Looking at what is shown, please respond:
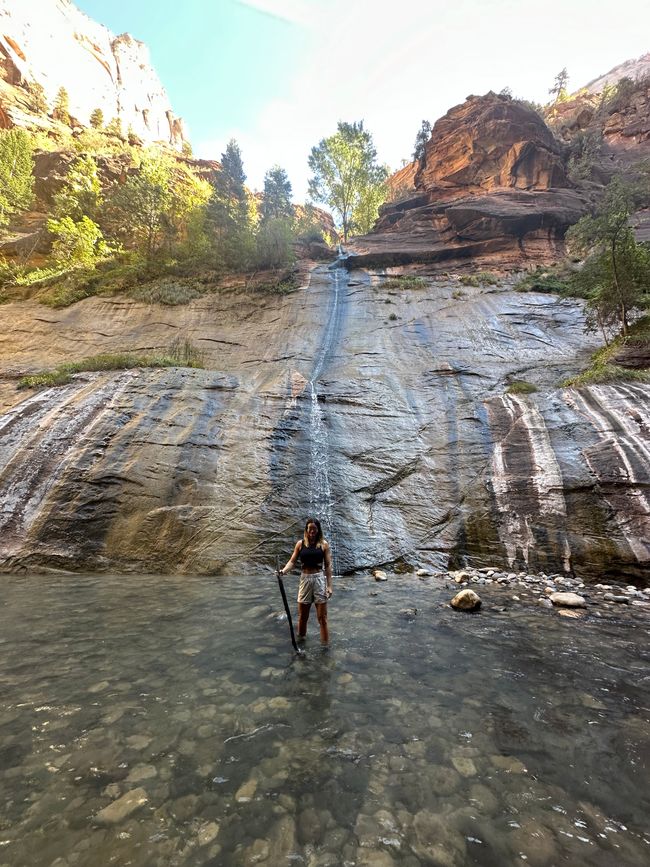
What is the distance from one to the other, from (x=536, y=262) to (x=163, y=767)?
36.6 meters

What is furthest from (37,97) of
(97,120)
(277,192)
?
(277,192)

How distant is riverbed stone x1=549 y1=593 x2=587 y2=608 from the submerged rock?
174 centimetres

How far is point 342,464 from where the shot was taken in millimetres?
13523

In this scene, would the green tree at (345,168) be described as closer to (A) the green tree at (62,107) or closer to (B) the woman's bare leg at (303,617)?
(A) the green tree at (62,107)

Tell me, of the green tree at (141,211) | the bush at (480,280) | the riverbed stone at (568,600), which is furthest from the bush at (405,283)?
the riverbed stone at (568,600)

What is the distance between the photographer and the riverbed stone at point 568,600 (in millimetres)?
8164

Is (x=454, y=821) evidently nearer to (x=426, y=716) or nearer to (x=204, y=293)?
(x=426, y=716)

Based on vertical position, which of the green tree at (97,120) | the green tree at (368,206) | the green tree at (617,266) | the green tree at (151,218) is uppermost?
the green tree at (97,120)

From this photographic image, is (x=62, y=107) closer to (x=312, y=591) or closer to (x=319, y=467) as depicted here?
(x=319, y=467)

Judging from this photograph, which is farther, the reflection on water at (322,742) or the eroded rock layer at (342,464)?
the eroded rock layer at (342,464)

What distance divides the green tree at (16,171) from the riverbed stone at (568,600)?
152ft

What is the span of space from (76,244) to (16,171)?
18.5 metres

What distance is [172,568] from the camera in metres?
10.5

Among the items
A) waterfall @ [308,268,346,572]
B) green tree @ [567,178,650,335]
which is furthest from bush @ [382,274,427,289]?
waterfall @ [308,268,346,572]
